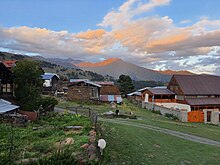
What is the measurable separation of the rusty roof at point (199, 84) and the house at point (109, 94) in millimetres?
14323

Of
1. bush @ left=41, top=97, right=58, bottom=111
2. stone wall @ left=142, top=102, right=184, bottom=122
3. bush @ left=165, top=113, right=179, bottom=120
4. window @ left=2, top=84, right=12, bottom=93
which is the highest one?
window @ left=2, top=84, right=12, bottom=93

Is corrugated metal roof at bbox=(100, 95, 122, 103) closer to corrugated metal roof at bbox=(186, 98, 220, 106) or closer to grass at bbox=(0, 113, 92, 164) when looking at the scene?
corrugated metal roof at bbox=(186, 98, 220, 106)

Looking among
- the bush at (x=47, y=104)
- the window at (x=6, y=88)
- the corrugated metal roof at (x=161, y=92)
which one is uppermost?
the window at (x=6, y=88)

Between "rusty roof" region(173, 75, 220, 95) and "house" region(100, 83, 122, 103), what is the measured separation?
1432 centimetres

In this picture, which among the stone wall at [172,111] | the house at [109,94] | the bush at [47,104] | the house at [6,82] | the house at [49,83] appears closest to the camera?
the bush at [47,104]

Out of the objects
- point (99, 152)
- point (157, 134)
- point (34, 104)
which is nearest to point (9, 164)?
point (99, 152)

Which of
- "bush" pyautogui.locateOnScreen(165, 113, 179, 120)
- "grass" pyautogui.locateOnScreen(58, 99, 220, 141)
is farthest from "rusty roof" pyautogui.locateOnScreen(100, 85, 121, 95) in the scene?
"bush" pyautogui.locateOnScreen(165, 113, 179, 120)

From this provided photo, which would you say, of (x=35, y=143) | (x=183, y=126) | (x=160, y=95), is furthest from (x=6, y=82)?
(x=160, y=95)

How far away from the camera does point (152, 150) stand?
55.3 feet

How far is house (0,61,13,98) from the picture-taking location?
31530 millimetres

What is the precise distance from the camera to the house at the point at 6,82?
103 ft

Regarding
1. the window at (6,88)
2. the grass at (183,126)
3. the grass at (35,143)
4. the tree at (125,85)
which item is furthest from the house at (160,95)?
the grass at (35,143)

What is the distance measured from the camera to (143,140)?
19.3 meters

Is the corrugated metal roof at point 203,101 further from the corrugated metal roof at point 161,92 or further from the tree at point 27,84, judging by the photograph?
the tree at point 27,84
